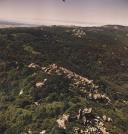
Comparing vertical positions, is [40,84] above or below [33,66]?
above

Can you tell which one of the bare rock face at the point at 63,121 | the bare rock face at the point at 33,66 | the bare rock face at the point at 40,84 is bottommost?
the bare rock face at the point at 33,66

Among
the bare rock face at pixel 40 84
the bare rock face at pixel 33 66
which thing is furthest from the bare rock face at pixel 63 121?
the bare rock face at pixel 33 66

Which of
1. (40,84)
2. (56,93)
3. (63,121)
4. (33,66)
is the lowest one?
(33,66)

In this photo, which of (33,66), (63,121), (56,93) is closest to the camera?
(63,121)

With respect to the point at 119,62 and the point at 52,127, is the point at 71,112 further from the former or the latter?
the point at 119,62

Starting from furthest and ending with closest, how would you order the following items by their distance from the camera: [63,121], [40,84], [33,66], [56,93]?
[33,66], [40,84], [56,93], [63,121]

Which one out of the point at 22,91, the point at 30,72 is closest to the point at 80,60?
the point at 30,72

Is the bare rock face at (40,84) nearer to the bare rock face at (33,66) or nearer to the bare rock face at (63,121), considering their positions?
the bare rock face at (33,66)

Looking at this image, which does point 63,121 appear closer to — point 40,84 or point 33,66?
point 40,84

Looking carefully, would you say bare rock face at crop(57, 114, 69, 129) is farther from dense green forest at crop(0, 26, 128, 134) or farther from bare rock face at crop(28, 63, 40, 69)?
bare rock face at crop(28, 63, 40, 69)

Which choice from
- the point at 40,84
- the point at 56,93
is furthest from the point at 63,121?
the point at 40,84

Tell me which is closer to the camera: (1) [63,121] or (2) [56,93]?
(1) [63,121]
